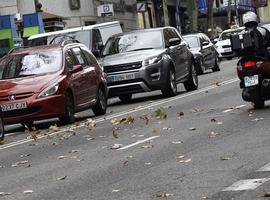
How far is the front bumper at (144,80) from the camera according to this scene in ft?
65.9

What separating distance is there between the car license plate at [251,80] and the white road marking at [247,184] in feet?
20.9

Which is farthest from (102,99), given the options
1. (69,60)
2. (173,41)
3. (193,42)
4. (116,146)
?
(193,42)

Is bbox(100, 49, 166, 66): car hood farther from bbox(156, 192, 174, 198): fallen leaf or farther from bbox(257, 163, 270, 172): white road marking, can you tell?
bbox(156, 192, 174, 198): fallen leaf

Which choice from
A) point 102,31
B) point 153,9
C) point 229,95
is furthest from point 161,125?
point 153,9

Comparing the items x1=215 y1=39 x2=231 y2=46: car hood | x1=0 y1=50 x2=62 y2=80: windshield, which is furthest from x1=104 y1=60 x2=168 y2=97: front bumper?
x1=215 y1=39 x2=231 y2=46: car hood

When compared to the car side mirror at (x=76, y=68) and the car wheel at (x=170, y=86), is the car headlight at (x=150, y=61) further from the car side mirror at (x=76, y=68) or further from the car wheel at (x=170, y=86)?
the car side mirror at (x=76, y=68)

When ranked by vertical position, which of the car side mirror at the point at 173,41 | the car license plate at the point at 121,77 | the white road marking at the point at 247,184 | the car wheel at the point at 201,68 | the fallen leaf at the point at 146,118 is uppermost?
the car side mirror at the point at 173,41

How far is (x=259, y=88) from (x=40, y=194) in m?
6.76

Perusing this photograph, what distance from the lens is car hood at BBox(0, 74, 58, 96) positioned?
1560cm

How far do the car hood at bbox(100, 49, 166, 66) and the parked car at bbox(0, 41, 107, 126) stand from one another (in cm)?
189

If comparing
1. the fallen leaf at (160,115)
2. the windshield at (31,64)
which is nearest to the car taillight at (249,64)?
the fallen leaf at (160,115)

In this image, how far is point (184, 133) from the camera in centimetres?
1252

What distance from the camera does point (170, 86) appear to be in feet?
67.7

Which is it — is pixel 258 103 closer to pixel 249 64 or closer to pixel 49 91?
pixel 249 64
